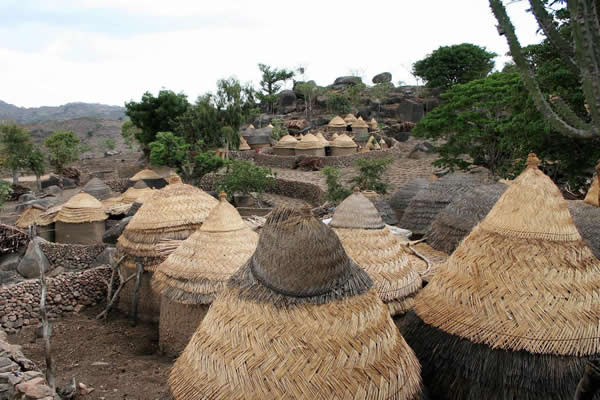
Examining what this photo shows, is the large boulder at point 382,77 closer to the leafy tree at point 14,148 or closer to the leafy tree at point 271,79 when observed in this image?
the leafy tree at point 271,79

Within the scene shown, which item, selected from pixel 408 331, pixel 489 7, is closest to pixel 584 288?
pixel 408 331

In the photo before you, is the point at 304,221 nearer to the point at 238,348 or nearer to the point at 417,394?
the point at 238,348

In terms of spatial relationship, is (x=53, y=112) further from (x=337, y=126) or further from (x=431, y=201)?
(x=431, y=201)

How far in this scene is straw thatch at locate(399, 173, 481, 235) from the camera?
39.7 feet

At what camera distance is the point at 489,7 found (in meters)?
6.38

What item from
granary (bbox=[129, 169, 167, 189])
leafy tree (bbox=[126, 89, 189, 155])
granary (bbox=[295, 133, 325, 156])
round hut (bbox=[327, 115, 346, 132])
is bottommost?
granary (bbox=[129, 169, 167, 189])

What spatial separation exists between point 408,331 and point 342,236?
2.39 metres

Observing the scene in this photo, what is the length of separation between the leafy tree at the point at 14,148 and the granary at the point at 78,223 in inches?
729

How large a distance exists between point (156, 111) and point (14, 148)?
10512mm

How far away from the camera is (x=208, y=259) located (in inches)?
295

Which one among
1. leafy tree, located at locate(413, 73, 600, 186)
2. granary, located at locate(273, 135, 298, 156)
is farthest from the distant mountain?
leafy tree, located at locate(413, 73, 600, 186)

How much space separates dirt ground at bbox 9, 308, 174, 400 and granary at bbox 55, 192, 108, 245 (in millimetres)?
7236

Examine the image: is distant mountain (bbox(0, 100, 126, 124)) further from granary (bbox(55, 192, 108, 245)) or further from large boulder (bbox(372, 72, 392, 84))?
granary (bbox(55, 192, 108, 245))

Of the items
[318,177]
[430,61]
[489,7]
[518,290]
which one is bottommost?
[318,177]
